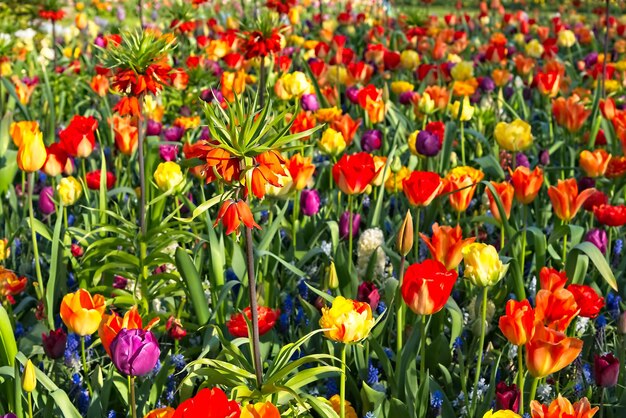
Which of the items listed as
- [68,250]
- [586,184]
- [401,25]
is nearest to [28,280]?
[68,250]

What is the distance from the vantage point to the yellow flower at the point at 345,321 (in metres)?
1.77

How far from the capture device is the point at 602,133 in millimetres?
3777

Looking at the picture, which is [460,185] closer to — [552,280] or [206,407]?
[552,280]

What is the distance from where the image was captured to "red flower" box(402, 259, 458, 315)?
1831mm

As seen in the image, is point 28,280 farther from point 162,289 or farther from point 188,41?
point 188,41

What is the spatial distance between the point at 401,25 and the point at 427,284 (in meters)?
6.15

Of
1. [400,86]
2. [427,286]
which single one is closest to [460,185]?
[427,286]

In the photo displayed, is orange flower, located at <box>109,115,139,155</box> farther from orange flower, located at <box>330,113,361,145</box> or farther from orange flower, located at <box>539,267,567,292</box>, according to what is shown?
orange flower, located at <box>539,267,567,292</box>

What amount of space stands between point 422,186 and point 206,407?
1279 mm

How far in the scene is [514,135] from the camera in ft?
10.9

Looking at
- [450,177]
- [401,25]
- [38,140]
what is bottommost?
[401,25]

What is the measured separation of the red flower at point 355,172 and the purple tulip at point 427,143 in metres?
0.59

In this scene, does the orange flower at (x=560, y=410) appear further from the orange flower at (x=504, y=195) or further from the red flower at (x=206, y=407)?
the orange flower at (x=504, y=195)

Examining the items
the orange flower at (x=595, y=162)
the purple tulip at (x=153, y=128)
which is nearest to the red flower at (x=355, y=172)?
the orange flower at (x=595, y=162)
